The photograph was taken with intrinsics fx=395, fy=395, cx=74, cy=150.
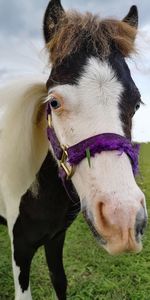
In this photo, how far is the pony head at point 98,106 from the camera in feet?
5.88

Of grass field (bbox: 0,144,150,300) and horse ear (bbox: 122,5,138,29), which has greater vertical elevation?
horse ear (bbox: 122,5,138,29)

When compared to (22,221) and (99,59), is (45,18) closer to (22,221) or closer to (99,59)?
(99,59)

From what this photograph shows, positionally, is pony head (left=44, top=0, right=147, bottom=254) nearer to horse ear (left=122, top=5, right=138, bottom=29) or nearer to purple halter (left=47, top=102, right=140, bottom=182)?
purple halter (left=47, top=102, right=140, bottom=182)

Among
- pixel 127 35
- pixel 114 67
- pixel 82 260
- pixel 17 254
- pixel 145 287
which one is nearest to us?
pixel 114 67

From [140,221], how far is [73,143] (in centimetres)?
57

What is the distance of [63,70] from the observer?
228 cm

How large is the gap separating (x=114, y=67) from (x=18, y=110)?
762 mm

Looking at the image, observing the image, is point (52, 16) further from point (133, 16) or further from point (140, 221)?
point (140, 221)

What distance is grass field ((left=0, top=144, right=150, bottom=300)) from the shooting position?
4.14 meters

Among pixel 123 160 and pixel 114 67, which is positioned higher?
pixel 114 67

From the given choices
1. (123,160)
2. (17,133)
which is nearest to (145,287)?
(17,133)

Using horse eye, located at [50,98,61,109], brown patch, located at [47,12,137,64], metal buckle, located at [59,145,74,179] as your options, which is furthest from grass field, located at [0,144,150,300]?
brown patch, located at [47,12,137,64]

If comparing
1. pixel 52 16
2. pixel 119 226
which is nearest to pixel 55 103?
pixel 52 16

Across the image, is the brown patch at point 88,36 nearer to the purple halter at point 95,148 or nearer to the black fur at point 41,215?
the purple halter at point 95,148
